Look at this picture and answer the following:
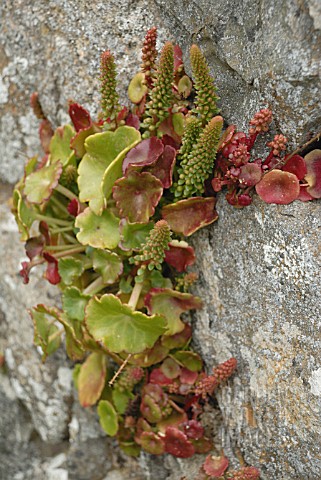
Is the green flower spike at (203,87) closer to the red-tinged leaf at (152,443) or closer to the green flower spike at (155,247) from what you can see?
the green flower spike at (155,247)

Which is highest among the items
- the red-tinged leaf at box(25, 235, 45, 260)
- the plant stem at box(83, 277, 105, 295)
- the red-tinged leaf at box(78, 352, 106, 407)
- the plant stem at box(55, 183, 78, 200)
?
the plant stem at box(55, 183, 78, 200)

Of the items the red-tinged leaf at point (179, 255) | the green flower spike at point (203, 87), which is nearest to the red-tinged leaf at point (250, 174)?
the green flower spike at point (203, 87)

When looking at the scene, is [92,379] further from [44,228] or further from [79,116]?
[79,116]

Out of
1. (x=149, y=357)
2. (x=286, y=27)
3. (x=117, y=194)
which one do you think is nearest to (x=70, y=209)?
(x=117, y=194)

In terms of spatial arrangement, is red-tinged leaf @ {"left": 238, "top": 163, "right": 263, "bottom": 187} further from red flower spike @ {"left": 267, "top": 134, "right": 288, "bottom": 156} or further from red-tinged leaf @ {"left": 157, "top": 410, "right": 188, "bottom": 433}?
red-tinged leaf @ {"left": 157, "top": 410, "right": 188, "bottom": 433}

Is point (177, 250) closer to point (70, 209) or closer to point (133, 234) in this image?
point (133, 234)

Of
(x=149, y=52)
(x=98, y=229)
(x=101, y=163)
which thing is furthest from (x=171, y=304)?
(x=149, y=52)

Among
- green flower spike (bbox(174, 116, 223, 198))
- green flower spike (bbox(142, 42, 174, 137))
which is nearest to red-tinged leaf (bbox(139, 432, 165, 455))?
green flower spike (bbox(174, 116, 223, 198))
